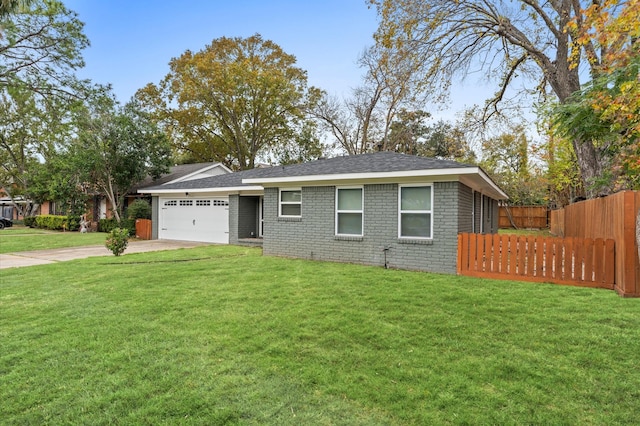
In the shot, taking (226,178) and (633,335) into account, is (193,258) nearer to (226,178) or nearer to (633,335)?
(226,178)

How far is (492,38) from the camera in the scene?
13.6 m

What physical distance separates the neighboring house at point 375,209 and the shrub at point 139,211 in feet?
40.8

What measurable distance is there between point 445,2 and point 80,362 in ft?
46.3

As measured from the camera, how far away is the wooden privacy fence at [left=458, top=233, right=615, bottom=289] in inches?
288

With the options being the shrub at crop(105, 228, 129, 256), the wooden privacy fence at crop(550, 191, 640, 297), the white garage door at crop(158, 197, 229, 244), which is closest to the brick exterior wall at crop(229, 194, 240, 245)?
the white garage door at crop(158, 197, 229, 244)

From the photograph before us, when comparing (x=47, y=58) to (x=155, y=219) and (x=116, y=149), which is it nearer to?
(x=116, y=149)

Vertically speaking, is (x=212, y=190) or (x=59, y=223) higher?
(x=212, y=190)

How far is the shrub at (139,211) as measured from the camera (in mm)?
21797

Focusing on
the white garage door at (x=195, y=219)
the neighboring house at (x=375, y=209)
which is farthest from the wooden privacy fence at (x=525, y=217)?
the white garage door at (x=195, y=219)

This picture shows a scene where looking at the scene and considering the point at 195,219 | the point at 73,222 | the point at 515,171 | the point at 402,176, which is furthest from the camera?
the point at 515,171

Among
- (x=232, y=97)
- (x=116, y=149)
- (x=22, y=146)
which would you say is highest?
(x=232, y=97)

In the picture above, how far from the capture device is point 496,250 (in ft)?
27.6

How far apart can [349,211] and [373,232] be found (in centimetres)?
108

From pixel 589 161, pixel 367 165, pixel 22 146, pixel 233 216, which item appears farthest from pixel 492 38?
pixel 22 146
